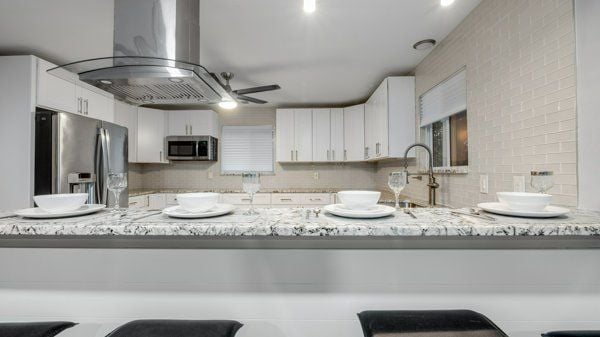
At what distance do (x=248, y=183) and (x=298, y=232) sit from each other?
1.38ft

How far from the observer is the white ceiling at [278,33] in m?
1.87

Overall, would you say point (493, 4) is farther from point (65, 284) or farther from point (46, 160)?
point (46, 160)

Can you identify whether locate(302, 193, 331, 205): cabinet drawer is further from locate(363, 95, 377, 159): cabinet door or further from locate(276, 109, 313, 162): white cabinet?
locate(363, 95, 377, 159): cabinet door

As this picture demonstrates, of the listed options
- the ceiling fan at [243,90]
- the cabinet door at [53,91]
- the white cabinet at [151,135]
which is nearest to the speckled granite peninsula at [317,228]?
the ceiling fan at [243,90]

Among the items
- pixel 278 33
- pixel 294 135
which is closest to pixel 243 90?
pixel 278 33

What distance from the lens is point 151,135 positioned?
4172mm

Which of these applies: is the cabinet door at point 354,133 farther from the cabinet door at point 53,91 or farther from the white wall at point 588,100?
the cabinet door at point 53,91

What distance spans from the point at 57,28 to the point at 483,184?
347 centimetres

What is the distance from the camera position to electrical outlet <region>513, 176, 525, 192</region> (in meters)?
1.49

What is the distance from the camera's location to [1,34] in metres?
2.16

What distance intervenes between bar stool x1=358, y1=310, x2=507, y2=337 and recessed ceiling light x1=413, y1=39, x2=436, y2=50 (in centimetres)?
230

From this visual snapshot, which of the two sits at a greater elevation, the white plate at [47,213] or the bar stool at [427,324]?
the white plate at [47,213]

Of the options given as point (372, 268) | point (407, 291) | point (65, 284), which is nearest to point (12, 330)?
point (65, 284)

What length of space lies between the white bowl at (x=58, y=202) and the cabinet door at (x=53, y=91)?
2207 mm
